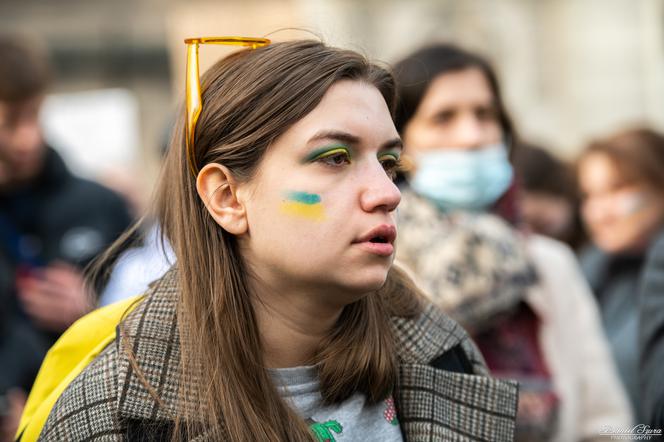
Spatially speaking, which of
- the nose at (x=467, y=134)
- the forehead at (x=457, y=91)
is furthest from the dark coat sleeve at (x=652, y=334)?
the forehead at (x=457, y=91)

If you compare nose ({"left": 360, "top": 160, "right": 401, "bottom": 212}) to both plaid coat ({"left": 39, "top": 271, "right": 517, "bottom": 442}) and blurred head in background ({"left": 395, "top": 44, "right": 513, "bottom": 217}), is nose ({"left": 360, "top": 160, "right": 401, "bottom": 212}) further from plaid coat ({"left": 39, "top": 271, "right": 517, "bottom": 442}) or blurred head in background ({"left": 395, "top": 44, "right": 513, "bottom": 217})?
blurred head in background ({"left": 395, "top": 44, "right": 513, "bottom": 217})

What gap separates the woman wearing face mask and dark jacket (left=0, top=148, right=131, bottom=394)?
64.4 inches

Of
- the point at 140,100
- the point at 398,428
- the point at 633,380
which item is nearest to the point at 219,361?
the point at 398,428

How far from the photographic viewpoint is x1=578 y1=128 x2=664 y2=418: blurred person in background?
5.14 m

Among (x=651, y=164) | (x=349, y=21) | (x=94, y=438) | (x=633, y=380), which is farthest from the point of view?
(x=349, y=21)

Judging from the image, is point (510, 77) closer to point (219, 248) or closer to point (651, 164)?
point (651, 164)

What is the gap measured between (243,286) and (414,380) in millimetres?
489

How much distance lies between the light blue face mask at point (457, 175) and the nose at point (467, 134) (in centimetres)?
2

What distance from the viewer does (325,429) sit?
7.69ft

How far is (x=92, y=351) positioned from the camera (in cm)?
247

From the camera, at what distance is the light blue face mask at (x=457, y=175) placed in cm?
391

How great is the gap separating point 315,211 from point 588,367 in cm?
209

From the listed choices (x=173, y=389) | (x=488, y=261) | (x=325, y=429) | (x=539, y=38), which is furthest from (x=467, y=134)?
(x=539, y=38)

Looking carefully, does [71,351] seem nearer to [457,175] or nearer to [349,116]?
[349,116]
